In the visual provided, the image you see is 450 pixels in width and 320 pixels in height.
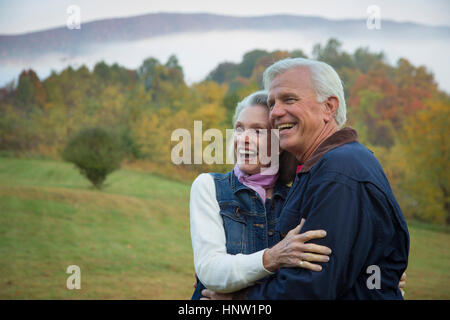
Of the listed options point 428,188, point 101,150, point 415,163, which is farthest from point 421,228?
point 101,150

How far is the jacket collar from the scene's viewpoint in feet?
5.54

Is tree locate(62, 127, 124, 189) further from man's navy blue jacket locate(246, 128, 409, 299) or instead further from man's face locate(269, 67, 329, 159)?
man's navy blue jacket locate(246, 128, 409, 299)

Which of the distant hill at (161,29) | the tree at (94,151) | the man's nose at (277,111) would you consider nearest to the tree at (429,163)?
the distant hill at (161,29)

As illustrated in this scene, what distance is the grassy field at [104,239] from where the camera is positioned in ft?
31.9

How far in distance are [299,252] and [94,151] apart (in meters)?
13.6

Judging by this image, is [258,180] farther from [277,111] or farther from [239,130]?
[277,111]

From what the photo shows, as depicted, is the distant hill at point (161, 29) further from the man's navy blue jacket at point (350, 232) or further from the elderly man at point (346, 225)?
the man's navy blue jacket at point (350, 232)

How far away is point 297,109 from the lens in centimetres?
181

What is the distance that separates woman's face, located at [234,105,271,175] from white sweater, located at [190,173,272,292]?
0.20 m

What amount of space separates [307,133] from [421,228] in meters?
14.3

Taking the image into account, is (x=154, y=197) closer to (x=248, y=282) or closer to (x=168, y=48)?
(x=168, y=48)

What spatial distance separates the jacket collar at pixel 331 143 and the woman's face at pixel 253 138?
1.25ft

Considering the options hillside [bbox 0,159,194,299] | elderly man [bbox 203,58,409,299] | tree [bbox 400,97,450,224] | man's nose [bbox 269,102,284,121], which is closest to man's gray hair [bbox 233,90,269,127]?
man's nose [bbox 269,102,284,121]

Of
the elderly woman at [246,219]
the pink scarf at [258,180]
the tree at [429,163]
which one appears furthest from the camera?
the tree at [429,163]
